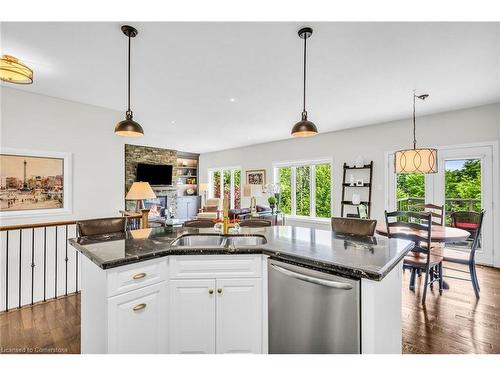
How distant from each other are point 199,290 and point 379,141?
492 centimetres

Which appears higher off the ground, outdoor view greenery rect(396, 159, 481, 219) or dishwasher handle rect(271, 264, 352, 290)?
outdoor view greenery rect(396, 159, 481, 219)

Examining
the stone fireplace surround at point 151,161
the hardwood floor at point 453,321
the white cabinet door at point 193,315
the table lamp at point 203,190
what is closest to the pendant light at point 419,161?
the hardwood floor at point 453,321

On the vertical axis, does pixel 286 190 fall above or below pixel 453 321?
above

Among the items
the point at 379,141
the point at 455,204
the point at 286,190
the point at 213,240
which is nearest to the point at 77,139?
the point at 213,240

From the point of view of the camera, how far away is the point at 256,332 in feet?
5.56

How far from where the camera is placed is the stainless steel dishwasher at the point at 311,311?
133 centimetres

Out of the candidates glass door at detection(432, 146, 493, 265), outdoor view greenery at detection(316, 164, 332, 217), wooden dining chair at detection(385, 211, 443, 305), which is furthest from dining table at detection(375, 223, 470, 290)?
outdoor view greenery at detection(316, 164, 332, 217)

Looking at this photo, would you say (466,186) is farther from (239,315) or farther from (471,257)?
(239,315)

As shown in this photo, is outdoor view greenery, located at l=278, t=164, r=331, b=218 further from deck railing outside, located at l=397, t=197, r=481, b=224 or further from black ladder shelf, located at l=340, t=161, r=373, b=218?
deck railing outside, located at l=397, t=197, r=481, b=224

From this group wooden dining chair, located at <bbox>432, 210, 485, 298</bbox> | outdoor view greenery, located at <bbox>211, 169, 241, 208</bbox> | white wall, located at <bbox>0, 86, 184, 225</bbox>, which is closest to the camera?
wooden dining chair, located at <bbox>432, 210, 485, 298</bbox>

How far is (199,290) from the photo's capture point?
1692 mm

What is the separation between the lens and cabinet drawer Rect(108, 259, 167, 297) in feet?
4.76

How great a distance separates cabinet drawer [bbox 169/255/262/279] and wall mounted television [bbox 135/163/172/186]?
6.34 m
